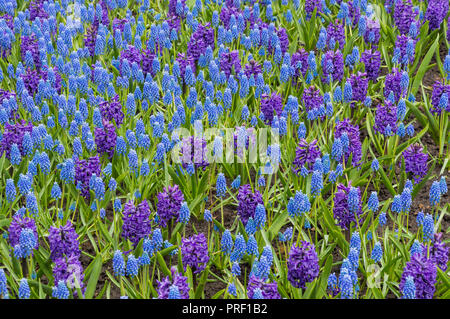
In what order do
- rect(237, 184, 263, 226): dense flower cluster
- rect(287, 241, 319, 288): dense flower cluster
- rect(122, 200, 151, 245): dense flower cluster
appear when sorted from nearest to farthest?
rect(287, 241, 319, 288): dense flower cluster
rect(122, 200, 151, 245): dense flower cluster
rect(237, 184, 263, 226): dense flower cluster

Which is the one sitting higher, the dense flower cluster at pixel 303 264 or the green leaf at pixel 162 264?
the dense flower cluster at pixel 303 264

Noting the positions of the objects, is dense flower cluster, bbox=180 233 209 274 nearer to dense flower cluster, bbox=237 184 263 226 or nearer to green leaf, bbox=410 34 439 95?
dense flower cluster, bbox=237 184 263 226

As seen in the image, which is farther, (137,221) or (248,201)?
(248,201)

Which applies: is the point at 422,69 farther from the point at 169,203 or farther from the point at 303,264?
the point at 303,264

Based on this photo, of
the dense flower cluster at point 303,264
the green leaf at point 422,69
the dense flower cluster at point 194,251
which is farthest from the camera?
the green leaf at point 422,69

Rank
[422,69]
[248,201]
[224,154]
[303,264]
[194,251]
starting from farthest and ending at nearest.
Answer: [422,69]
[224,154]
[248,201]
[194,251]
[303,264]

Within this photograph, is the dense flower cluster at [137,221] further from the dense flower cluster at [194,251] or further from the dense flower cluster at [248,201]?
the dense flower cluster at [248,201]

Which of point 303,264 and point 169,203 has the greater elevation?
point 169,203

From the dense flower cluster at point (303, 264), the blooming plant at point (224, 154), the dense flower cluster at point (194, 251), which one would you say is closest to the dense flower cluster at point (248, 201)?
the blooming plant at point (224, 154)

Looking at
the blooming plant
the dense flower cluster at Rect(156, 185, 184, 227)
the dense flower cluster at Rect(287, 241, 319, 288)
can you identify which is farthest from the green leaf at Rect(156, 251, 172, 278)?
the dense flower cluster at Rect(287, 241, 319, 288)

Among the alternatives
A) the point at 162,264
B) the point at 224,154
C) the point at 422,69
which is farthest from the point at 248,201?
the point at 422,69

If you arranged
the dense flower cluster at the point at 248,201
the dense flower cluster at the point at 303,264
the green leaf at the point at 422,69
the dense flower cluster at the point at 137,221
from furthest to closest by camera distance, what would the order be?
the green leaf at the point at 422,69 < the dense flower cluster at the point at 248,201 < the dense flower cluster at the point at 137,221 < the dense flower cluster at the point at 303,264

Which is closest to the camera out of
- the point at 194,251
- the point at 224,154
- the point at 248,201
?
the point at 194,251
